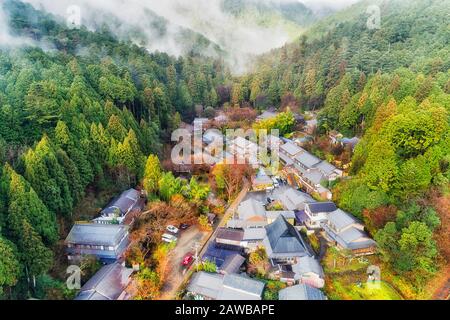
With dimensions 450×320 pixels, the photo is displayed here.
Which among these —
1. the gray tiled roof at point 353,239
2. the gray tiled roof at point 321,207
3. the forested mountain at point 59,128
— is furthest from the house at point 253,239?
the forested mountain at point 59,128

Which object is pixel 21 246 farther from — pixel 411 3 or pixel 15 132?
pixel 411 3

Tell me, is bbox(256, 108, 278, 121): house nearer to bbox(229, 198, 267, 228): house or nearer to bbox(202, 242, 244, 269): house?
bbox(229, 198, 267, 228): house

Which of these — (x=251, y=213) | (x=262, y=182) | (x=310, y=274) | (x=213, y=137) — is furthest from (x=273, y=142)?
(x=310, y=274)

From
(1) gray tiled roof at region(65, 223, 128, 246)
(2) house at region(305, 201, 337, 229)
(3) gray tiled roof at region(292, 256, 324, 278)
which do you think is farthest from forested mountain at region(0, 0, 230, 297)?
(2) house at region(305, 201, 337, 229)

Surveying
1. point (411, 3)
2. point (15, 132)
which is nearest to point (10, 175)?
point (15, 132)

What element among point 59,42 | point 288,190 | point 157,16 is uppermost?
point 157,16

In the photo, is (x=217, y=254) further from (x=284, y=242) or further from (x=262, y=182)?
(x=262, y=182)
